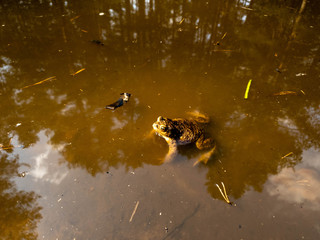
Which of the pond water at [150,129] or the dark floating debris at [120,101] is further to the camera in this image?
the dark floating debris at [120,101]

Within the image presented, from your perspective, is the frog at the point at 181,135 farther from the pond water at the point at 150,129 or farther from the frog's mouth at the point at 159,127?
the pond water at the point at 150,129

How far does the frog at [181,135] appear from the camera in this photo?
134 inches

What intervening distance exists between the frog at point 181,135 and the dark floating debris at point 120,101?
35.8 inches

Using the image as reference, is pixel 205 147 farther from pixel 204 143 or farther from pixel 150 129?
pixel 150 129

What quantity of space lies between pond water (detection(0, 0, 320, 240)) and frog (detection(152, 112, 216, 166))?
0.42ft

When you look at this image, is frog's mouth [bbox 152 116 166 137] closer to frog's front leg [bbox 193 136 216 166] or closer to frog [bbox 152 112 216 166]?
frog [bbox 152 112 216 166]

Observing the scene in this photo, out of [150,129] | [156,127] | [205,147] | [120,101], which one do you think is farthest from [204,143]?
[120,101]

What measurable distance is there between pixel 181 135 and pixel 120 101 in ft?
4.66

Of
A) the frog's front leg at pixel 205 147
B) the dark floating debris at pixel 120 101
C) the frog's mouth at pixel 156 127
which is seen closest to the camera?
the frog's front leg at pixel 205 147

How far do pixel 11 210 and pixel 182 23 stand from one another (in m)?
6.36

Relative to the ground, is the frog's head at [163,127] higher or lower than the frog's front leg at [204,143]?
higher

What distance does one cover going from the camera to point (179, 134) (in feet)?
11.5

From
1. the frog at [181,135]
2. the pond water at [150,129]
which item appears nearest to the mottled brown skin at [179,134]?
the frog at [181,135]

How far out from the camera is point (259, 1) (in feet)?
26.5
